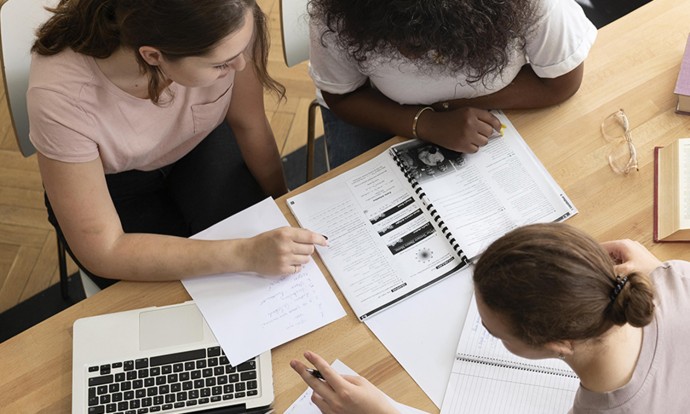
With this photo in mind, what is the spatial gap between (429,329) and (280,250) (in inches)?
11.0

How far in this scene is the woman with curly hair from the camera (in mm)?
1244

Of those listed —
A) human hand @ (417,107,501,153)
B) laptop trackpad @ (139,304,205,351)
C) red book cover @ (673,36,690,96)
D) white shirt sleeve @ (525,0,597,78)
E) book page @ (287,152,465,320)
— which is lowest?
laptop trackpad @ (139,304,205,351)

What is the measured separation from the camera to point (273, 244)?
4.42 feet

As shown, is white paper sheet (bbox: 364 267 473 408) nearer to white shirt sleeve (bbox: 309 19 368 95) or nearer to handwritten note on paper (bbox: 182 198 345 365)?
handwritten note on paper (bbox: 182 198 345 365)

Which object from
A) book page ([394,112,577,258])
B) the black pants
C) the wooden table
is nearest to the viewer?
the wooden table

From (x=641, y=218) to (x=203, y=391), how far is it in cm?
80

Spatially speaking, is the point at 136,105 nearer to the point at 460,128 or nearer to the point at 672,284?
the point at 460,128

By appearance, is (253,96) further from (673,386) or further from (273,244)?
(673,386)

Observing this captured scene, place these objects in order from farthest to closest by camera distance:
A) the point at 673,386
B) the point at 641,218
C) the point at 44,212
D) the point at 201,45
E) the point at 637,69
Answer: the point at 44,212 < the point at 637,69 < the point at 641,218 < the point at 201,45 < the point at 673,386

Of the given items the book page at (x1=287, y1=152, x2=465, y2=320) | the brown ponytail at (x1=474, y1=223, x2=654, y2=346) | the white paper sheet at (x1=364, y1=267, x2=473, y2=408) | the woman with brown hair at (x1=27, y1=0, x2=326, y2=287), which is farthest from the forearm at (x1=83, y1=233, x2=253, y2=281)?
the brown ponytail at (x1=474, y1=223, x2=654, y2=346)

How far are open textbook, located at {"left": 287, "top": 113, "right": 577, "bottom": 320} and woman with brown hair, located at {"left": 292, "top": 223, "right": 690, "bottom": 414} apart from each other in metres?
0.20

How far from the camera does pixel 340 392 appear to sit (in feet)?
3.96

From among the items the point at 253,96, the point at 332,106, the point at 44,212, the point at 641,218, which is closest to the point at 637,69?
the point at 641,218

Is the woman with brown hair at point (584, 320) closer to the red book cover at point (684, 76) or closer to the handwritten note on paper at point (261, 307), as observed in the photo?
the handwritten note on paper at point (261, 307)
